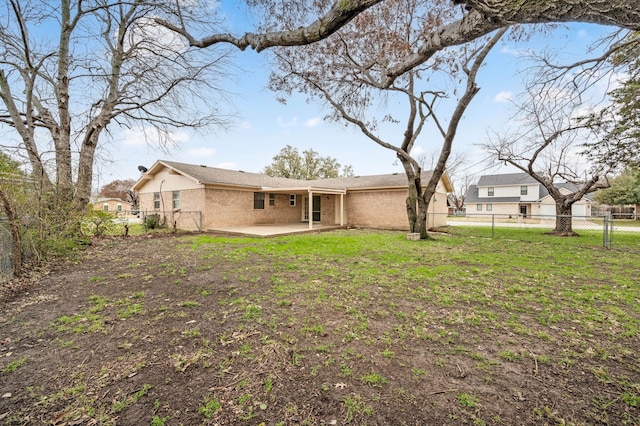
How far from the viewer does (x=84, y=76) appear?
8.35 metres

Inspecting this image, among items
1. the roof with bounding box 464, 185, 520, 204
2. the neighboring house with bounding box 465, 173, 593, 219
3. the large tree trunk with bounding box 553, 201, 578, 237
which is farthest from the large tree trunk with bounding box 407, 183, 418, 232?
the roof with bounding box 464, 185, 520, 204

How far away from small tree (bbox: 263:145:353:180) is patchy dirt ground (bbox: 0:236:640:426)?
28781 mm

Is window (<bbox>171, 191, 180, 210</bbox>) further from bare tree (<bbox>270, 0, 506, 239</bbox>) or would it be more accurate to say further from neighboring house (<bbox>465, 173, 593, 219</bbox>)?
neighboring house (<bbox>465, 173, 593, 219</bbox>)

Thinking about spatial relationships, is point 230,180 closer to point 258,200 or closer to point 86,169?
point 258,200

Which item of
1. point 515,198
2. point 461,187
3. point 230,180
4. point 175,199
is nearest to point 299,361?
point 230,180

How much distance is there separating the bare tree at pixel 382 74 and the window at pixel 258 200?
22.4 ft

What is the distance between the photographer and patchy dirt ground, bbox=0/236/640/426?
1.94 meters

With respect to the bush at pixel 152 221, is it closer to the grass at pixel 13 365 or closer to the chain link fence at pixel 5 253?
the chain link fence at pixel 5 253

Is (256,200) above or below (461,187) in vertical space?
below

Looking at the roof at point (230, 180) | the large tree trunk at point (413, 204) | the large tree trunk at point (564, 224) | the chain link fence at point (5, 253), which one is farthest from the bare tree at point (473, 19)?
the large tree trunk at point (564, 224)

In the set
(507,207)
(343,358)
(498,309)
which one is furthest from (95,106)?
(507,207)

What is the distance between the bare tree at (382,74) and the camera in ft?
26.6

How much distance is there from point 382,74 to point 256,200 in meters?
10.3

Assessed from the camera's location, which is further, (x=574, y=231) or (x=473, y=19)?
(x=574, y=231)
